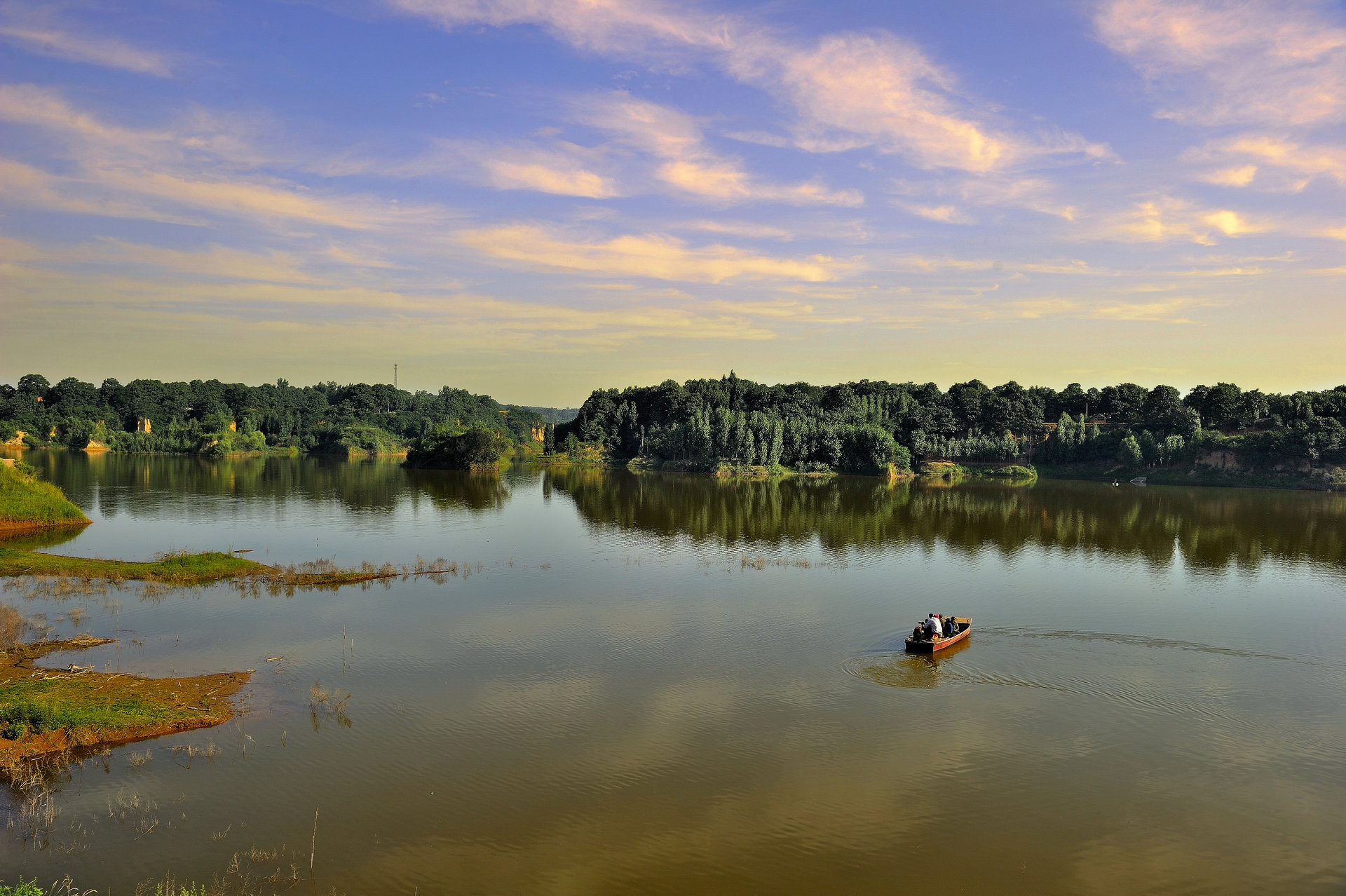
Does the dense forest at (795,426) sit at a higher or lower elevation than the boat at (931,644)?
higher

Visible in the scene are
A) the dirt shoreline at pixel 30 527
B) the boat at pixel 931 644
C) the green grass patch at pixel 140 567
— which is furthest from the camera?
the dirt shoreline at pixel 30 527

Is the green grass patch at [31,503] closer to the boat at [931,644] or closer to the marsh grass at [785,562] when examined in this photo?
the marsh grass at [785,562]

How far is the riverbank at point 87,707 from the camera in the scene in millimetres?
16750

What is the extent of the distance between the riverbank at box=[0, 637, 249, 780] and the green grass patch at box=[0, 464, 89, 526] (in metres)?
28.9

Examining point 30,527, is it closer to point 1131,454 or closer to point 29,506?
point 29,506

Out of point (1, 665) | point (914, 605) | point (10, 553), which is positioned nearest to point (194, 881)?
point (1, 665)

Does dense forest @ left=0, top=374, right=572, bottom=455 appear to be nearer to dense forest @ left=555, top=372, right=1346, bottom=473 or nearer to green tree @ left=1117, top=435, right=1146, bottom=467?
dense forest @ left=555, top=372, right=1346, bottom=473

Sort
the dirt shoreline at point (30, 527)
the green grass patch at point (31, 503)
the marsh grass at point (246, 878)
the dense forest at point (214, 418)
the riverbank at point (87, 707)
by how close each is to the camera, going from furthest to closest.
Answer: the dense forest at point (214, 418)
the green grass patch at point (31, 503)
the dirt shoreline at point (30, 527)
the riverbank at point (87, 707)
the marsh grass at point (246, 878)

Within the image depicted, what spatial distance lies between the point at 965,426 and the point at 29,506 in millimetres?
115698

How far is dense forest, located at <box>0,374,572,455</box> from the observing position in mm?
141375

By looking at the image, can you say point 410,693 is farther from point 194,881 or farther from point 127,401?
point 127,401

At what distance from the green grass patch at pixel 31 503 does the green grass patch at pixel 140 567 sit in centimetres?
1037

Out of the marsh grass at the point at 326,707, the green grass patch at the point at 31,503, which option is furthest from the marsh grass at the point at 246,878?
the green grass patch at the point at 31,503

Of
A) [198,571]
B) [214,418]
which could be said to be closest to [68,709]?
[198,571]
